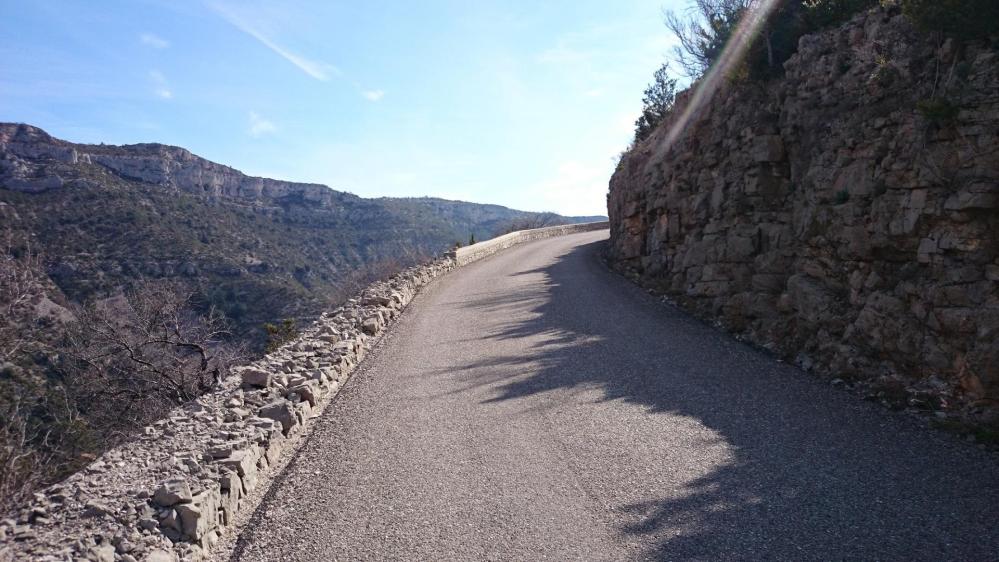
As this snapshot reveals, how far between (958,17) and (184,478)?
1024cm

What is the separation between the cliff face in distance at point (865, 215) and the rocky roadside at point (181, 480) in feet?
23.5

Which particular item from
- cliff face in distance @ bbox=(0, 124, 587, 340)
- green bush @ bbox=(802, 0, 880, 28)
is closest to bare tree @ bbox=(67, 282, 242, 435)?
cliff face in distance @ bbox=(0, 124, 587, 340)

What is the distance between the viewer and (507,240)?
114 feet

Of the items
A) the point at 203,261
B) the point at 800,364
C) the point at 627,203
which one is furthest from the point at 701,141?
the point at 203,261

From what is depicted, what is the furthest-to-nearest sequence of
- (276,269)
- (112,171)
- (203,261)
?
(112,171) → (276,269) → (203,261)

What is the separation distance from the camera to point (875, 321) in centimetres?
815

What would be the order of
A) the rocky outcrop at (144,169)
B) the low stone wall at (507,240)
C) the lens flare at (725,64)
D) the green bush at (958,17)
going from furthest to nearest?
the rocky outcrop at (144,169) → the low stone wall at (507,240) → the lens flare at (725,64) → the green bush at (958,17)

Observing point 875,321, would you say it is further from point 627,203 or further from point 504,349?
point 627,203

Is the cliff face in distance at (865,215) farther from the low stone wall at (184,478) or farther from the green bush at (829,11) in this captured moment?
the low stone wall at (184,478)

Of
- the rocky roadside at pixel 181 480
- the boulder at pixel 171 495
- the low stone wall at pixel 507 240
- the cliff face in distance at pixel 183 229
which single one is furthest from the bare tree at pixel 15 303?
the low stone wall at pixel 507 240

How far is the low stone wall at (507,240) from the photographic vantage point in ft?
87.1

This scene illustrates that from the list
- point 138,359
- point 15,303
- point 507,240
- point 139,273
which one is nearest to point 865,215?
point 15,303

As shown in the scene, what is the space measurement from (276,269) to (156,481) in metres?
39.9

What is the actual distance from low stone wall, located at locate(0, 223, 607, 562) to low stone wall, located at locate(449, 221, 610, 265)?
55.5 ft
